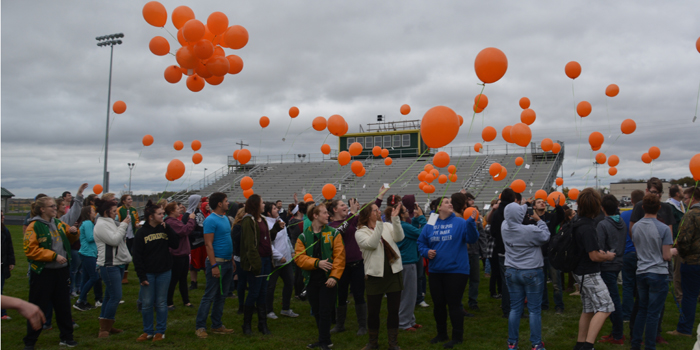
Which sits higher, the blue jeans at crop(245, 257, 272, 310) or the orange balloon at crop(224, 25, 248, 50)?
the orange balloon at crop(224, 25, 248, 50)

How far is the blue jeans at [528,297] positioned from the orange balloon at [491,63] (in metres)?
2.10

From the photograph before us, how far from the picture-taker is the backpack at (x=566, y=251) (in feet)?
13.4

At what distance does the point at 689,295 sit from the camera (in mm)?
4660

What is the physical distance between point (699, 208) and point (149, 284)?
604cm

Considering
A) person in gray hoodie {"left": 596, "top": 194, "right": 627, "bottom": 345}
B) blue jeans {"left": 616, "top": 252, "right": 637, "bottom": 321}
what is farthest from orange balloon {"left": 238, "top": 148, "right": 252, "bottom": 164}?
blue jeans {"left": 616, "top": 252, "right": 637, "bottom": 321}

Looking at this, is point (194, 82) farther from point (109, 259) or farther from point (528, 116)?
point (528, 116)

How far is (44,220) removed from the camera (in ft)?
15.3

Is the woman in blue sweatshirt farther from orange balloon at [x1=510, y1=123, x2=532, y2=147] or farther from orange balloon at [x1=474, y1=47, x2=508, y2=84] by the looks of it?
orange balloon at [x1=510, y1=123, x2=532, y2=147]

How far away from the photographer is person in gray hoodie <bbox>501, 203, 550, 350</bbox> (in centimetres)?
421

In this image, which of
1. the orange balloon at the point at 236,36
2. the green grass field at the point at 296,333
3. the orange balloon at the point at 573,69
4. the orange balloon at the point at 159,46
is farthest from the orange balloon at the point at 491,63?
the orange balloon at the point at 159,46

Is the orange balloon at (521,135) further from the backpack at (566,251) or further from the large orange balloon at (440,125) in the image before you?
the backpack at (566,251)

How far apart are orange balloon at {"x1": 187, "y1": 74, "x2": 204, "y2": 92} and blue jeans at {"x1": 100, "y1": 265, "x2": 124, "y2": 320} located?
2.40m

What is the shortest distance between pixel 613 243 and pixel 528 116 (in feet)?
14.5

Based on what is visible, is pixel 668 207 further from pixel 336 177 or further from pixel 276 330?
pixel 336 177
